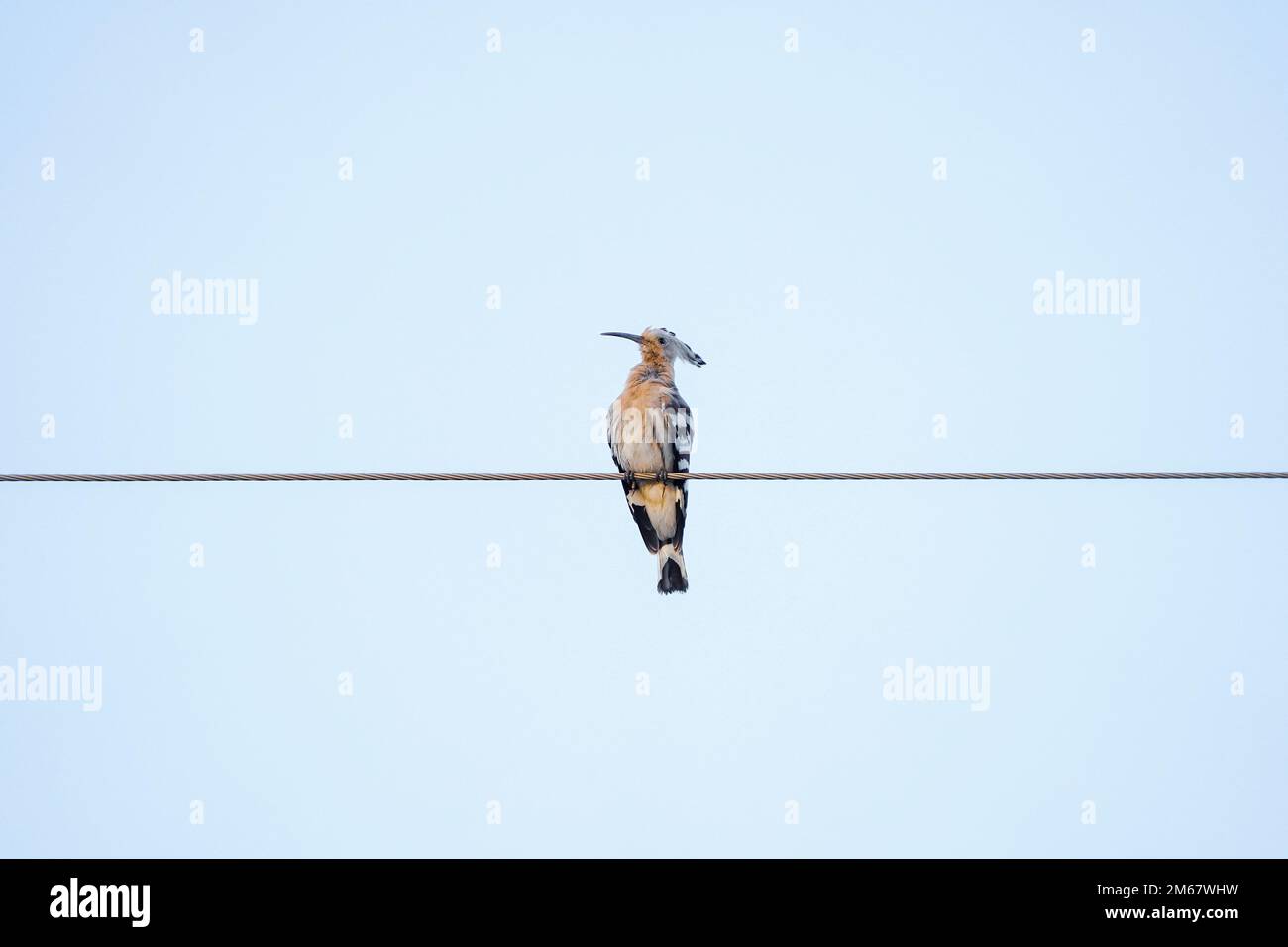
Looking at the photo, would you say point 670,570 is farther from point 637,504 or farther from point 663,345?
point 663,345

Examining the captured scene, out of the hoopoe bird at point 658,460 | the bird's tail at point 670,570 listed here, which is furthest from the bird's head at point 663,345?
the bird's tail at point 670,570

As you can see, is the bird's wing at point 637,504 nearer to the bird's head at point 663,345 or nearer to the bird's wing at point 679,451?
the bird's wing at point 679,451

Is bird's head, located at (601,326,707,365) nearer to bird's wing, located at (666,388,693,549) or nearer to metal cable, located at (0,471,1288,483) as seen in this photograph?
bird's wing, located at (666,388,693,549)

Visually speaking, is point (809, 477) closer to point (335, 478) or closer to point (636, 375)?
point (335, 478)

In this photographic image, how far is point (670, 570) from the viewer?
8664 millimetres

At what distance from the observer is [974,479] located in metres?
5.82

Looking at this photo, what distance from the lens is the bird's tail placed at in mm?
8641

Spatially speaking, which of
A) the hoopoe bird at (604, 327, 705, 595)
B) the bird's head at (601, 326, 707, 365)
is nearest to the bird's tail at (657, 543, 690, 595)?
the hoopoe bird at (604, 327, 705, 595)

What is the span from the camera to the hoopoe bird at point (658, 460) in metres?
8.49

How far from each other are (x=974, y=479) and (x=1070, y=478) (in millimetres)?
360

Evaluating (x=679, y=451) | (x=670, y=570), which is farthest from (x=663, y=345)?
(x=670, y=570)

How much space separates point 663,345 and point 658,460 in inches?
40.8
